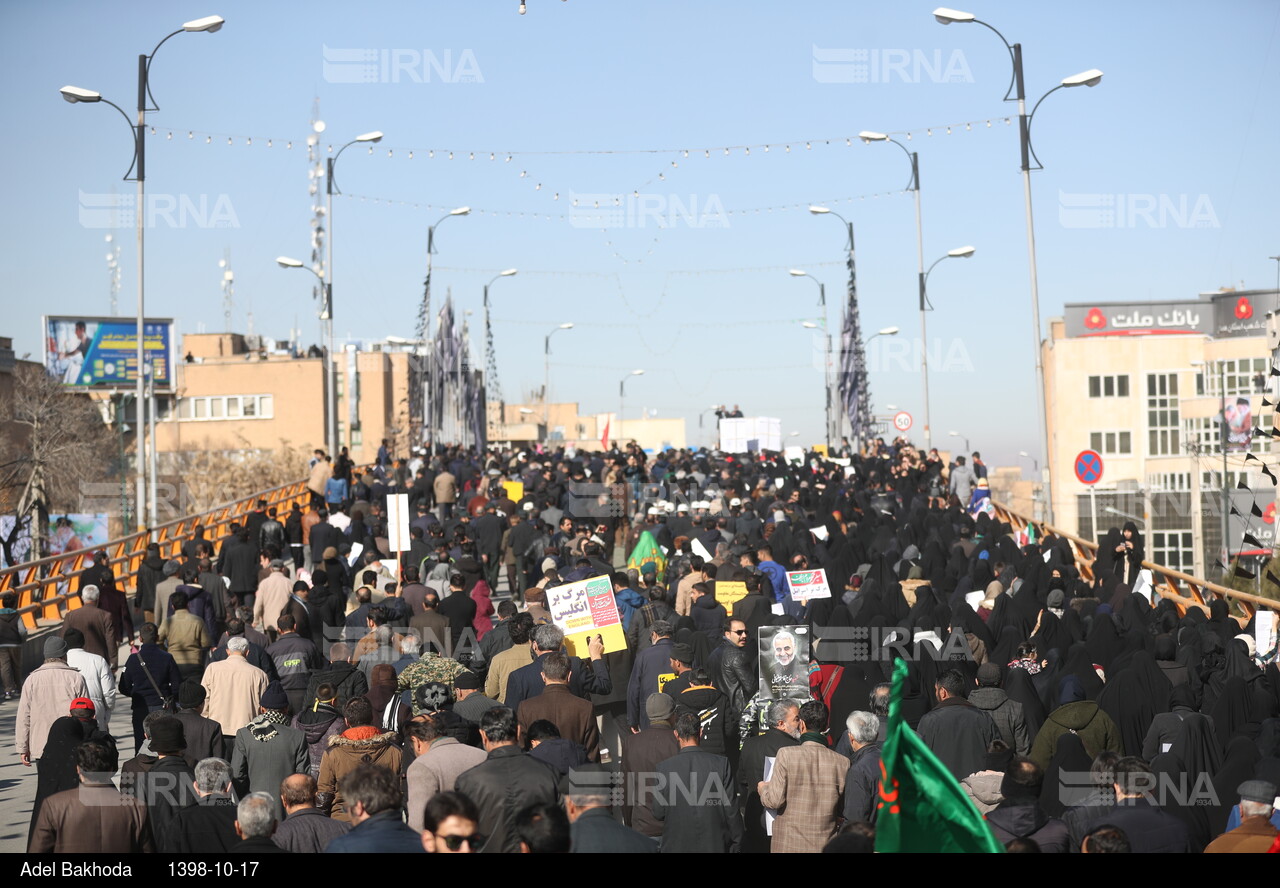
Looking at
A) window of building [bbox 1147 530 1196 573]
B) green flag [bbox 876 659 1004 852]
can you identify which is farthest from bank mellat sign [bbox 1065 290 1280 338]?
green flag [bbox 876 659 1004 852]

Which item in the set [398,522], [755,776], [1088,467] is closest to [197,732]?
[755,776]

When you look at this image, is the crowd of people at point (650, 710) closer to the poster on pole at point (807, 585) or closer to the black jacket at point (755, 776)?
the black jacket at point (755, 776)

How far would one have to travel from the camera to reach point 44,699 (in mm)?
10711

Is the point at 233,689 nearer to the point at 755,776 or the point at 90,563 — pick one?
the point at 755,776

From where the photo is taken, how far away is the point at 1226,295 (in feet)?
303

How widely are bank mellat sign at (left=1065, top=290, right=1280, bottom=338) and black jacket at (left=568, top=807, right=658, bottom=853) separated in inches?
3560

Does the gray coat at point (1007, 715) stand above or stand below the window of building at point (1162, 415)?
below

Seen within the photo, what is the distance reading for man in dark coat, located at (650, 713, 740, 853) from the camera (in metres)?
8.01

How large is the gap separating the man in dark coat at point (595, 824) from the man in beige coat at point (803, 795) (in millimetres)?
1614

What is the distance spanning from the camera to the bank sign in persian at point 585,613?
43.2 feet

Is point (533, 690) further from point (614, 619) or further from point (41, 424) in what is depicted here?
point (41, 424)

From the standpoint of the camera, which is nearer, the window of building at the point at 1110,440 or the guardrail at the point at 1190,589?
the guardrail at the point at 1190,589
